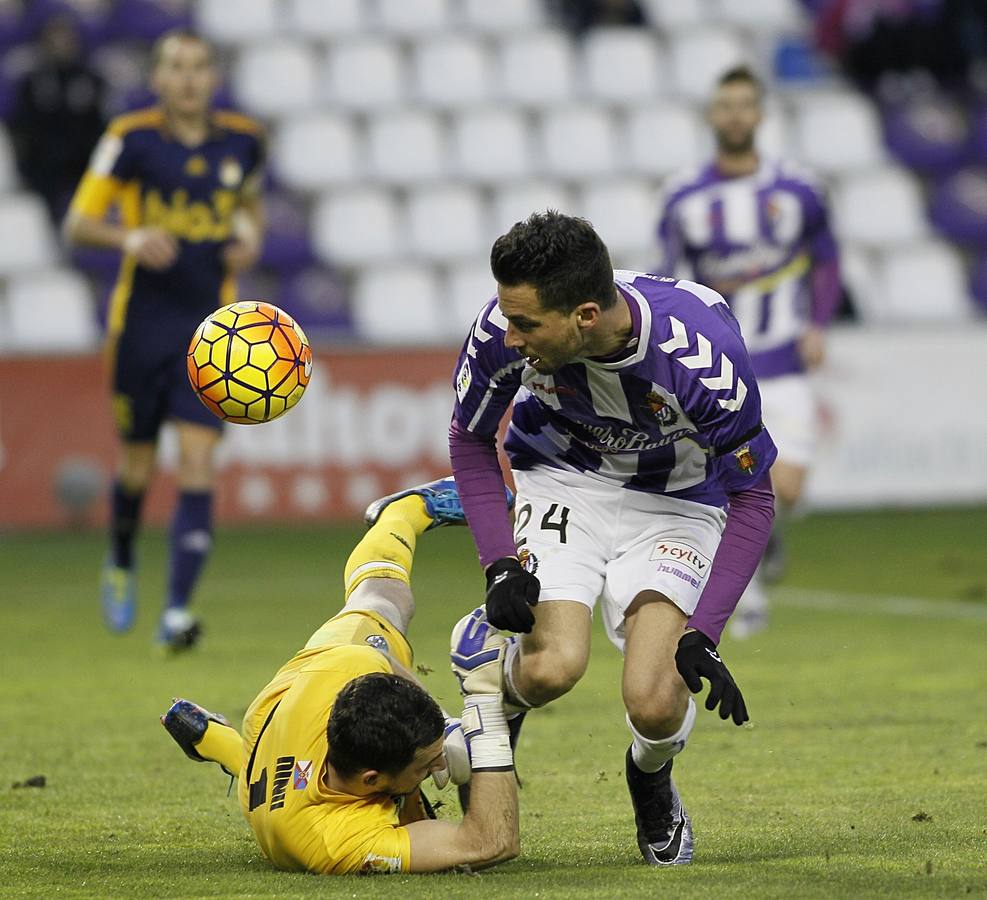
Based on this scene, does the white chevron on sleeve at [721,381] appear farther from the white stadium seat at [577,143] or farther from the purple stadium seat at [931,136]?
the purple stadium seat at [931,136]

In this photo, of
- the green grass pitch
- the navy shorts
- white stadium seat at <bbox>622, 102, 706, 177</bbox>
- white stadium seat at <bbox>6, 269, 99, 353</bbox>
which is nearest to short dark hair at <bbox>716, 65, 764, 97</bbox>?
the green grass pitch

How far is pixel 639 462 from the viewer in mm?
4895

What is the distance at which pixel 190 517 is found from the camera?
8516mm

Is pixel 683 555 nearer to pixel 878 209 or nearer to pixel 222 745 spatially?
pixel 222 745

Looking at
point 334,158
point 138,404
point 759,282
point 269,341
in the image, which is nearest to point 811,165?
point 334,158

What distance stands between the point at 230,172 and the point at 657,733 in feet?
16.5

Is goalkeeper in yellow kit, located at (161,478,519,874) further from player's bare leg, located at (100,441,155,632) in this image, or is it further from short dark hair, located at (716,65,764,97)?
short dark hair, located at (716,65,764,97)

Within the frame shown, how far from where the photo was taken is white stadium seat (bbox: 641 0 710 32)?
1786cm

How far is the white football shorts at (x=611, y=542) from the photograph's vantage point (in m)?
4.73

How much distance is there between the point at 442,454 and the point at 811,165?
558 centimetres

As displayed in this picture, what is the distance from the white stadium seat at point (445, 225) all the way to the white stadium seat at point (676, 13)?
326cm

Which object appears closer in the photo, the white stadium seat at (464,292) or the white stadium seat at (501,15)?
the white stadium seat at (464,292)

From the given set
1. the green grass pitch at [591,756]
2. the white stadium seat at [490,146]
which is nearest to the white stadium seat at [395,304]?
the white stadium seat at [490,146]

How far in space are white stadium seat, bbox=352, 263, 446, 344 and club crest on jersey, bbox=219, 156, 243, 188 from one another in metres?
6.17
